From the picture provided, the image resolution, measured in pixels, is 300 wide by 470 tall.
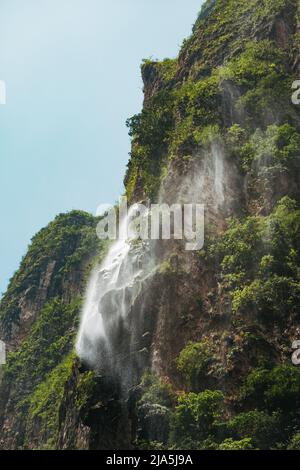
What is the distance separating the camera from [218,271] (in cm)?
2822

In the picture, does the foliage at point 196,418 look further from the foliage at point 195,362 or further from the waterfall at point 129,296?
the waterfall at point 129,296

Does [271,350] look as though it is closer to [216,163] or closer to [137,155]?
[216,163]

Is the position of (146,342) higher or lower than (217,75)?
lower

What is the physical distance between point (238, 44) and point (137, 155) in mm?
8033

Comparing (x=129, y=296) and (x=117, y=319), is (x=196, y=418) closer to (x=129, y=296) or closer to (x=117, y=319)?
(x=117, y=319)

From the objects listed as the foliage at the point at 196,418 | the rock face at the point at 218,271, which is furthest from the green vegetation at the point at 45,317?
the foliage at the point at 196,418

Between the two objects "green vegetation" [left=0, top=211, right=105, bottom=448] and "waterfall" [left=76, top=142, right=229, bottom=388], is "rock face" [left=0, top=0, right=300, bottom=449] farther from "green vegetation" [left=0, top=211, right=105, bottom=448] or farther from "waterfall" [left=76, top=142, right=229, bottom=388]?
"green vegetation" [left=0, top=211, right=105, bottom=448]

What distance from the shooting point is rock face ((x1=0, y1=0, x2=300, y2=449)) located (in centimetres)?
2389

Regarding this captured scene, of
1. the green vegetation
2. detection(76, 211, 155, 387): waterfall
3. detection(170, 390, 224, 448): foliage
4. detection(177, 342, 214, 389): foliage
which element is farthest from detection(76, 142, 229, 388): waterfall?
Answer: the green vegetation

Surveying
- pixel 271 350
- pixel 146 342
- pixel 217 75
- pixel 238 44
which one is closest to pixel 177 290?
pixel 146 342

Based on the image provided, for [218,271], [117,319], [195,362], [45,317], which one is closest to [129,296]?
[117,319]

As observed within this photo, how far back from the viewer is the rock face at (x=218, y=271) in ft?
78.4

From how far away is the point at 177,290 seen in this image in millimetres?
27953
